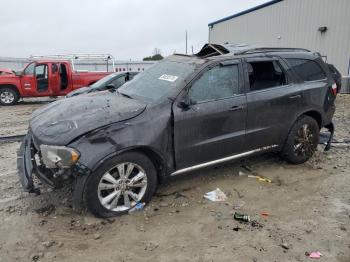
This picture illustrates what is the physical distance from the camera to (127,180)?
3.71 m

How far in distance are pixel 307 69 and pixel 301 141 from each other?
1.09 m

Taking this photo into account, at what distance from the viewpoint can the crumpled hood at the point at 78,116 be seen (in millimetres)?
3543

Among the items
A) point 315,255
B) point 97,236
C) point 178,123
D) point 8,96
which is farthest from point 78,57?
point 315,255

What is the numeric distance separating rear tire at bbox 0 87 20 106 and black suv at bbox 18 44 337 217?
954 centimetres

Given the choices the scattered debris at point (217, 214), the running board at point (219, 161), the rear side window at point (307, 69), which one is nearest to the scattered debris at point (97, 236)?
the running board at point (219, 161)

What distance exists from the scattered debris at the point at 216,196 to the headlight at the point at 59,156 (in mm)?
1744

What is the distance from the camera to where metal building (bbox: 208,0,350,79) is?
14.0 meters

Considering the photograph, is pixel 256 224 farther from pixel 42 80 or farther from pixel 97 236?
pixel 42 80

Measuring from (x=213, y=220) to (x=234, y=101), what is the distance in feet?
4.97

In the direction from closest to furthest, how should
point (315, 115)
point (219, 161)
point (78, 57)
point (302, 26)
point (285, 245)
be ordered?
point (285, 245)
point (219, 161)
point (315, 115)
point (78, 57)
point (302, 26)

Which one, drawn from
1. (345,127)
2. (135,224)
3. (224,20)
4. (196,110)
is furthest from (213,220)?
(224,20)

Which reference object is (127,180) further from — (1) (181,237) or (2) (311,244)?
(2) (311,244)

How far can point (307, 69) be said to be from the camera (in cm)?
517

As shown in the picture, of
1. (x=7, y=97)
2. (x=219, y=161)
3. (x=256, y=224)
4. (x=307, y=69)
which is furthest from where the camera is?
(x=7, y=97)
